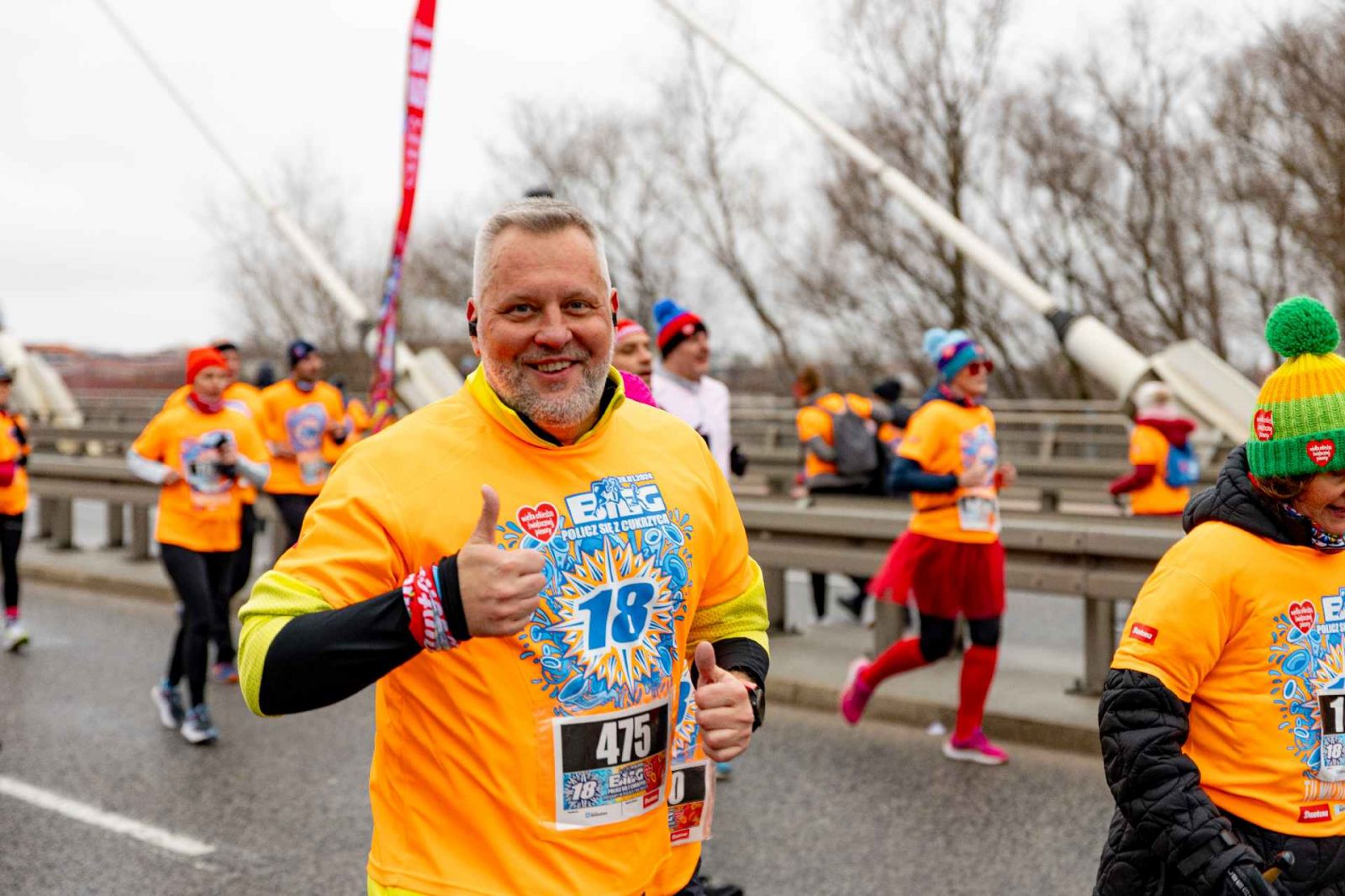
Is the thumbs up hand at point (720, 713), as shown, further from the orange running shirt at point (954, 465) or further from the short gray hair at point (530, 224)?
the orange running shirt at point (954, 465)

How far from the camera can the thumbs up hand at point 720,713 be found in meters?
2.31

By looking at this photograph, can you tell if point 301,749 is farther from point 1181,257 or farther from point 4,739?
point 1181,257

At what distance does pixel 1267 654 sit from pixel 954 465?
389 centimetres

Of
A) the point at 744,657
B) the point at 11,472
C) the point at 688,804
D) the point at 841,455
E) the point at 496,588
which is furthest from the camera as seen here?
the point at 841,455

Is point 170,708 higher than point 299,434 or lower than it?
lower

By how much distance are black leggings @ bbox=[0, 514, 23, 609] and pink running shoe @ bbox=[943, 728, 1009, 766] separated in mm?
6551

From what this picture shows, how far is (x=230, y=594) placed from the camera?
834 cm

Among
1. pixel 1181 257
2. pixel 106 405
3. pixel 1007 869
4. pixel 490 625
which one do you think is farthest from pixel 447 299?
pixel 490 625

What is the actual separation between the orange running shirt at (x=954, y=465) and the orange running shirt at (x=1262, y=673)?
3.78 metres

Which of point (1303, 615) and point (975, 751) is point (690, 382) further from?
point (1303, 615)

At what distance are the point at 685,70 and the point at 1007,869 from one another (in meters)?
32.9

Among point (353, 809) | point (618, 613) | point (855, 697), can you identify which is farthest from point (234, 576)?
point (618, 613)

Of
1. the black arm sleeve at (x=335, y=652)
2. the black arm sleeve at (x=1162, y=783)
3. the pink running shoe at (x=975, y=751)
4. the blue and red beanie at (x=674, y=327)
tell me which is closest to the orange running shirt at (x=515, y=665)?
the black arm sleeve at (x=335, y=652)

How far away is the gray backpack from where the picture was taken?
10797 millimetres
